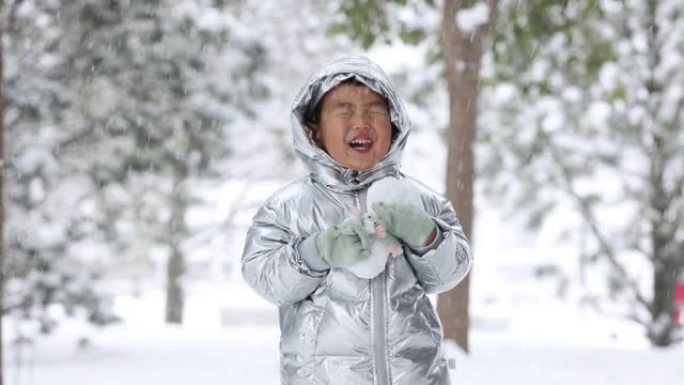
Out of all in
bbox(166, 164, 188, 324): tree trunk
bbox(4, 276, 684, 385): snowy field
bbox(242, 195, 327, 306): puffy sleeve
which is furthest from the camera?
bbox(166, 164, 188, 324): tree trunk

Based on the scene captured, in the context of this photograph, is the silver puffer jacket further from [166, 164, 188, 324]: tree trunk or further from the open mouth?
[166, 164, 188, 324]: tree trunk

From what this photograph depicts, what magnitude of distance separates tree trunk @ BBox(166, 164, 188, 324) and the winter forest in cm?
6

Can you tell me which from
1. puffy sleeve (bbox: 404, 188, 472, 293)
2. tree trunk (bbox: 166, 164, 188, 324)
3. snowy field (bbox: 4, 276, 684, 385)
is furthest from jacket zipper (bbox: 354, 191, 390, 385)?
tree trunk (bbox: 166, 164, 188, 324)

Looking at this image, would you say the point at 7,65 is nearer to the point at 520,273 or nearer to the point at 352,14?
the point at 352,14

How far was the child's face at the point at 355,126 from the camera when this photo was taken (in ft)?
7.05

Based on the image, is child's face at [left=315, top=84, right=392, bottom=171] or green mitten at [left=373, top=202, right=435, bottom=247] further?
child's face at [left=315, top=84, right=392, bottom=171]

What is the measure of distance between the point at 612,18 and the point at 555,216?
3182mm

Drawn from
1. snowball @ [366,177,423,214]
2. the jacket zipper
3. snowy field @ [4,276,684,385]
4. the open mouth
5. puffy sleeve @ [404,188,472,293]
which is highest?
the open mouth

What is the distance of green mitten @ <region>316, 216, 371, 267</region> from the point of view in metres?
1.87

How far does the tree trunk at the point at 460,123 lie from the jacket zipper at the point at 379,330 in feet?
15.8

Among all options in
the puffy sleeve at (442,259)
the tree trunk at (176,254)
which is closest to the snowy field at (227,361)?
the tree trunk at (176,254)

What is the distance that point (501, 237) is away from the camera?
1035 inches

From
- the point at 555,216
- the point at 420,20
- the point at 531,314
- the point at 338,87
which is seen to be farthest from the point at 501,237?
the point at 338,87

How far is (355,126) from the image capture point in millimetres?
2156
